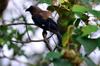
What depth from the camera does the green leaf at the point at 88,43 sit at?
0.96 metres

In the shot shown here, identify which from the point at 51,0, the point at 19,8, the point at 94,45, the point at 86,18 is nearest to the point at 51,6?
the point at 51,0

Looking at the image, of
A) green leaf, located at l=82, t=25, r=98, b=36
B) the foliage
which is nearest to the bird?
the foliage

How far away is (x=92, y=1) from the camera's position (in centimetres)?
119

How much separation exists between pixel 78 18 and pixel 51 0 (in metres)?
0.12

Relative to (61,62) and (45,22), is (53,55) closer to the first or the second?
(61,62)

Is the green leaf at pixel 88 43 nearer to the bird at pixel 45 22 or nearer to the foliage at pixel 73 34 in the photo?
the foliage at pixel 73 34

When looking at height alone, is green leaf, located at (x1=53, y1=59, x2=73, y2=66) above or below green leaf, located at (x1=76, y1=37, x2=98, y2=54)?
below

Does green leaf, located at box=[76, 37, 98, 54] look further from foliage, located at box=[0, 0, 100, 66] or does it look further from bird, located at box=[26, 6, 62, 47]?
bird, located at box=[26, 6, 62, 47]

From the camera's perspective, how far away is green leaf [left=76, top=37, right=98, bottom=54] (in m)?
0.96

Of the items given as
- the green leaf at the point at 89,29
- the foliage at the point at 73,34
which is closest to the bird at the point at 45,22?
the foliage at the point at 73,34

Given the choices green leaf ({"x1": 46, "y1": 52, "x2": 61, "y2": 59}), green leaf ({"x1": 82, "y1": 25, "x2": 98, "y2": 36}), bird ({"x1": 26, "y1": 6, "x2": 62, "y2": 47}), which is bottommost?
bird ({"x1": 26, "y1": 6, "x2": 62, "y2": 47})

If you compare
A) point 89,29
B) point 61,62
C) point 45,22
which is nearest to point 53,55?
point 61,62

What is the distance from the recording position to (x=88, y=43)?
3.17 feet

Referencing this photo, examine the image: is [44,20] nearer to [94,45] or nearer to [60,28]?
[60,28]
